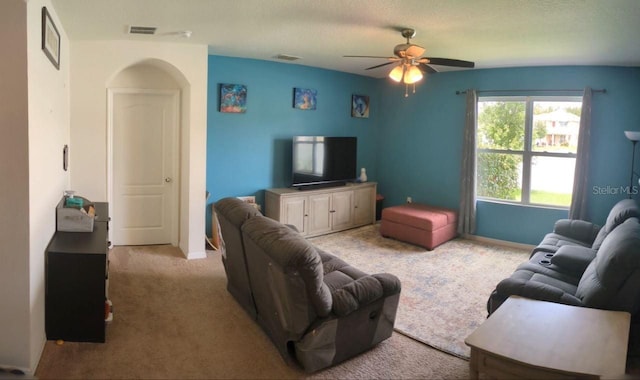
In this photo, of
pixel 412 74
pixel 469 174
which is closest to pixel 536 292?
pixel 412 74

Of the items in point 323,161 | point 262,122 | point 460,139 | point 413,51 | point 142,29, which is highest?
point 142,29

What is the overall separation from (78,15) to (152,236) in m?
2.82

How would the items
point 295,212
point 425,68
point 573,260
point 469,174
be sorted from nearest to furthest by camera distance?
point 573,260, point 425,68, point 295,212, point 469,174

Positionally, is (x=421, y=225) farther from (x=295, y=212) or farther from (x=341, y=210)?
(x=295, y=212)

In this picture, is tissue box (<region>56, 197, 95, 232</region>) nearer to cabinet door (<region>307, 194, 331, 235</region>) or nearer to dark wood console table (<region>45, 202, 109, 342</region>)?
dark wood console table (<region>45, 202, 109, 342</region>)

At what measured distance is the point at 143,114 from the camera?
5.38m

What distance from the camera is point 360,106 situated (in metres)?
7.34

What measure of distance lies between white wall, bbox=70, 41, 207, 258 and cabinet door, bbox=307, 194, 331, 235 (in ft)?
5.40

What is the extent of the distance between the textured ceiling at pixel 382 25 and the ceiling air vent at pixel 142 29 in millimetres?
92

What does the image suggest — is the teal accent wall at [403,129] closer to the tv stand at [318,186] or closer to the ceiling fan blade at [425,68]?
the tv stand at [318,186]

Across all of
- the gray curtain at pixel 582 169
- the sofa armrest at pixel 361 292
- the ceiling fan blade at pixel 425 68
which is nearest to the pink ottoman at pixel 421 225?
the gray curtain at pixel 582 169

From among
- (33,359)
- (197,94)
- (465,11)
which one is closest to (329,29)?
(465,11)

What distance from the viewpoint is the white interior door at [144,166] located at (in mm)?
5316

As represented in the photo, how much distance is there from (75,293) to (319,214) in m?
3.71
